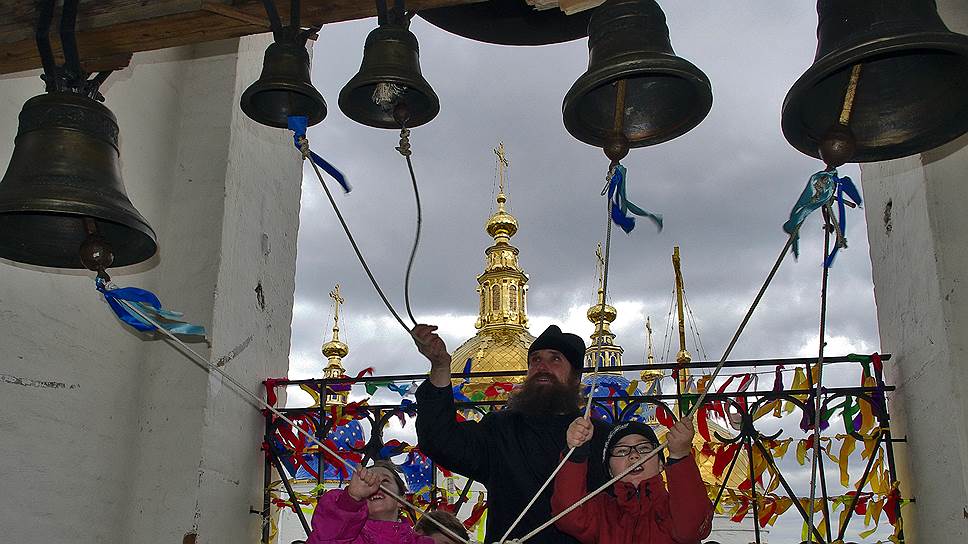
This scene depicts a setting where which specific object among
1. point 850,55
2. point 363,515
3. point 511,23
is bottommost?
point 363,515

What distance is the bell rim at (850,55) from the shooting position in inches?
67.6

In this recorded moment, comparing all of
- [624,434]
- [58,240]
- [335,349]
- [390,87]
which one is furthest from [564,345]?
[335,349]

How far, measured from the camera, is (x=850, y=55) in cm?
175

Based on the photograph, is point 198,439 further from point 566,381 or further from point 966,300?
point 966,300

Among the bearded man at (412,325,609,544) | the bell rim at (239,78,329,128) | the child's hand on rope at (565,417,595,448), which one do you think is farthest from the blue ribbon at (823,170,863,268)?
the bell rim at (239,78,329,128)

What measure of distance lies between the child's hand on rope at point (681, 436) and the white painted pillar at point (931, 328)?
1.51 metres

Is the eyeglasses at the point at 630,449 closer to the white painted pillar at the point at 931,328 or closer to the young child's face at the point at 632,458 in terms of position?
the young child's face at the point at 632,458

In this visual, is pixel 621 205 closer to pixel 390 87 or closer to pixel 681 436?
pixel 681 436

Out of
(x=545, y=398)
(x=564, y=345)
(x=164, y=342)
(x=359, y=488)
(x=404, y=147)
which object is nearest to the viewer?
(x=404, y=147)

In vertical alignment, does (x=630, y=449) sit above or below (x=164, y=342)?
below

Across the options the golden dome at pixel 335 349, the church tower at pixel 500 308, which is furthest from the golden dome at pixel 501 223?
the golden dome at pixel 335 349

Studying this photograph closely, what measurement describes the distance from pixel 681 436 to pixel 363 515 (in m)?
1.01

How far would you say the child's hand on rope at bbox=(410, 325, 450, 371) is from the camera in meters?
2.42

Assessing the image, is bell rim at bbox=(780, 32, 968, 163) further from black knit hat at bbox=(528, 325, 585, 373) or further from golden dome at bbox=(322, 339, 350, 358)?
golden dome at bbox=(322, 339, 350, 358)
